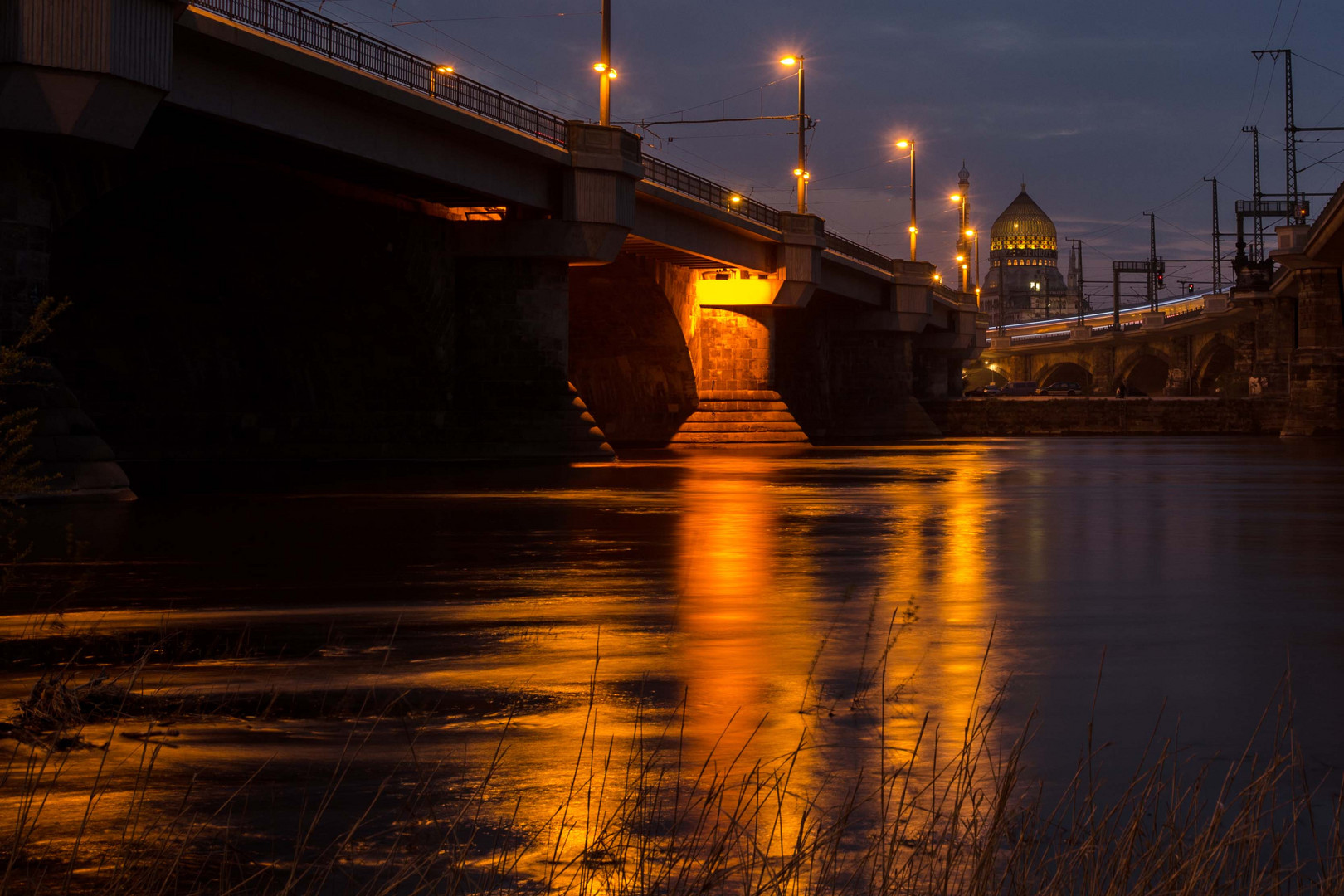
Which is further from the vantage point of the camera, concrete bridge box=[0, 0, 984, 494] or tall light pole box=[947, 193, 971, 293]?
tall light pole box=[947, 193, 971, 293]

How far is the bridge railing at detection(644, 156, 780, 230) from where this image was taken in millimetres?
46219

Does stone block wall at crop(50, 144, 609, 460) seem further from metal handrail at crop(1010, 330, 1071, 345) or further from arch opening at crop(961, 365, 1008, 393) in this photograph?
metal handrail at crop(1010, 330, 1071, 345)

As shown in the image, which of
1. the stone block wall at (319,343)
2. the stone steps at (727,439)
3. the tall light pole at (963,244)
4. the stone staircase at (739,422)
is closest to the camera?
the stone block wall at (319,343)

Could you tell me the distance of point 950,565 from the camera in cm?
1424

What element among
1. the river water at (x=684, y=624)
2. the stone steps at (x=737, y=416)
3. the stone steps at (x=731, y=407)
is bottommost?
→ the river water at (x=684, y=624)

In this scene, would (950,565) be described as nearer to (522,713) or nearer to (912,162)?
(522,713)

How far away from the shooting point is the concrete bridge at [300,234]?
23.2m

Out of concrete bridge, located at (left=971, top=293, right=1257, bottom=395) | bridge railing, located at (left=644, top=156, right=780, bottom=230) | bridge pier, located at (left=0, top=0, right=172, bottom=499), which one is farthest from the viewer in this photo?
concrete bridge, located at (left=971, top=293, right=1257, bottom=395)

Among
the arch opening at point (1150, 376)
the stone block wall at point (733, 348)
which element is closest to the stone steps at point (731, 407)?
the stone block wall at point (733, 348)

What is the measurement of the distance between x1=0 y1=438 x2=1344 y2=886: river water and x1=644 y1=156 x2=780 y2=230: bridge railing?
24679 mm

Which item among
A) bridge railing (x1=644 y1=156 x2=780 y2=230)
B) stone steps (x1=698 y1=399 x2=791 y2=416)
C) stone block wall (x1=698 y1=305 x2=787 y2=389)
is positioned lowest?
stone steps (x1=698 y1=399 x2=791 y2=416)

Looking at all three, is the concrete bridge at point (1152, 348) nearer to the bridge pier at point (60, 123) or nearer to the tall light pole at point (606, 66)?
the tall light pole at point (606, 66)

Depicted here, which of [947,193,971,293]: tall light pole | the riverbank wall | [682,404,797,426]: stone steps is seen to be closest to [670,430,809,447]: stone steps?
[682,404,797,426]: stone steps

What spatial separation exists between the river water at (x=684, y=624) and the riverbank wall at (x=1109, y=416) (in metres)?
62.6
